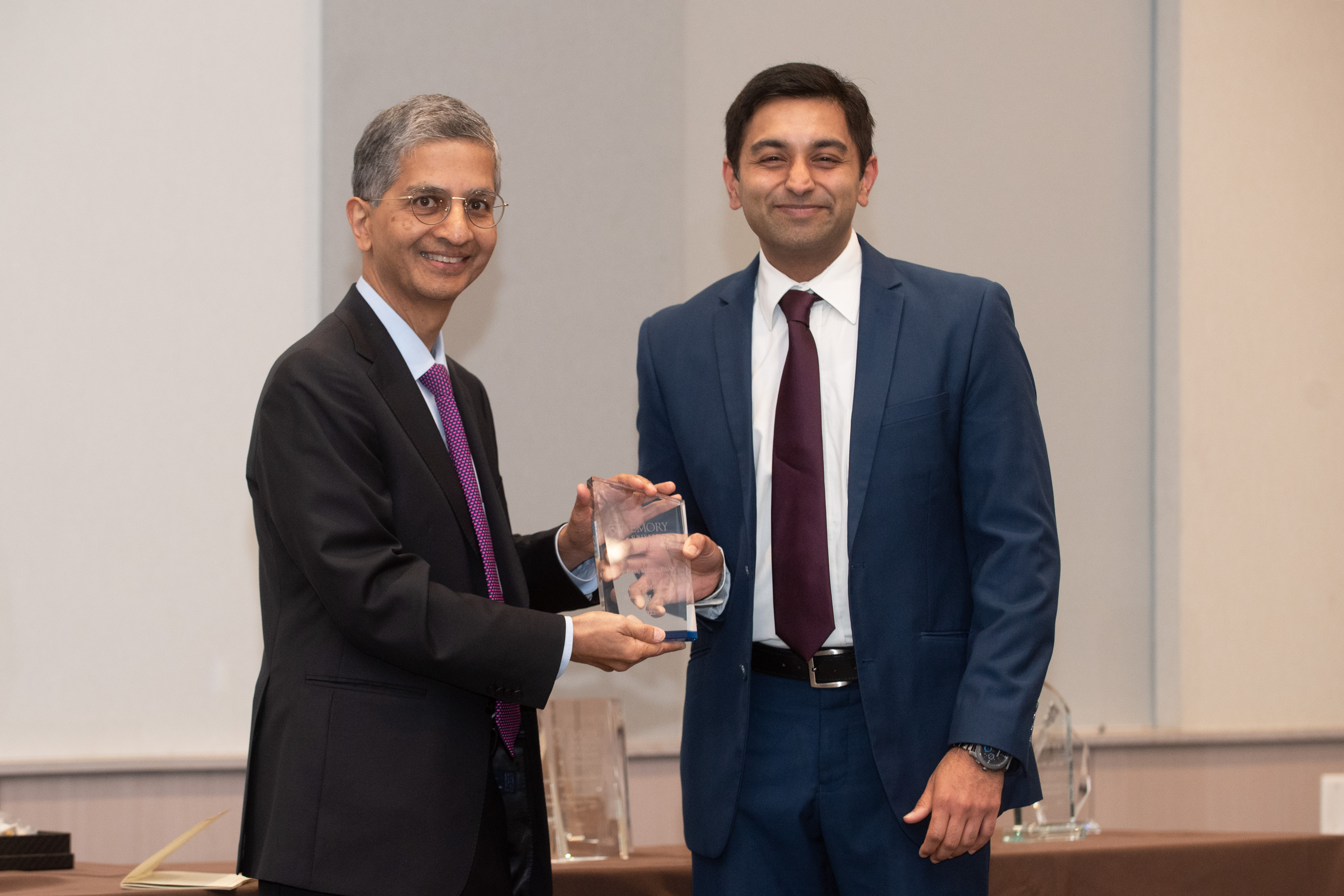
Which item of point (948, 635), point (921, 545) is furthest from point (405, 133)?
point (948, 635)

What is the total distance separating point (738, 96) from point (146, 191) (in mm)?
2071

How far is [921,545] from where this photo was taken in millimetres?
1804

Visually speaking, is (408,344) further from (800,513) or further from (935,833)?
(935,833)

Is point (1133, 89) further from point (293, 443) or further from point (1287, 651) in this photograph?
point (293, 443)

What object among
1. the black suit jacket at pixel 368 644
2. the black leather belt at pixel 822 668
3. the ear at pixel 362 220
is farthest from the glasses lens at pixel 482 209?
the black leather belt at pixel 822 668

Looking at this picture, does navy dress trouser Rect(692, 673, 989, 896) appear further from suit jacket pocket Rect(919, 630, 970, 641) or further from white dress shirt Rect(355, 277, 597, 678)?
white dress shirt Rect(355, 277, 597, 678)

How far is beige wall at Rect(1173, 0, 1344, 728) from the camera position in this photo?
400 centimetres

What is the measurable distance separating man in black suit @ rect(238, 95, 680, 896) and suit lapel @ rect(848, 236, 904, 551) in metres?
0.34

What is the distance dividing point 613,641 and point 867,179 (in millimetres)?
985

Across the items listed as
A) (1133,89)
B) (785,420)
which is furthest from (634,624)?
(1133,89)

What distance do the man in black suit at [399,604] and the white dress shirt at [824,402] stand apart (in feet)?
0.62

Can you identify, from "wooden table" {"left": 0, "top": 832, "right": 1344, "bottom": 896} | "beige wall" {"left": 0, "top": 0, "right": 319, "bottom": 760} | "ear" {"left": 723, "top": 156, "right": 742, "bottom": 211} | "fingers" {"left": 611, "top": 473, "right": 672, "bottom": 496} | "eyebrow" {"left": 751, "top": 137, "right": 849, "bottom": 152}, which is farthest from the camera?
"beige wall" {"left": 0, "top": 0, "right": 319, "bottom": 760}

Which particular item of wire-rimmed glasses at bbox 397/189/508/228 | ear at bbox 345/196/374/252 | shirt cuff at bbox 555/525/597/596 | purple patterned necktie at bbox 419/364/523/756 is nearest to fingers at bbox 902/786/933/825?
purple patterned necktie at bbox 419/364/523/756

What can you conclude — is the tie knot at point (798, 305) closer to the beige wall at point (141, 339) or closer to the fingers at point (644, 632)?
the fingers at point (644, 632)
